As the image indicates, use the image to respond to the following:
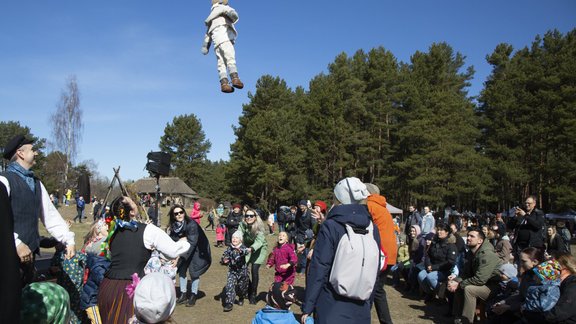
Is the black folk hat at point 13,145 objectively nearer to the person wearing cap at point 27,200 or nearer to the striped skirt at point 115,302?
the person wearing cap at point 27,200

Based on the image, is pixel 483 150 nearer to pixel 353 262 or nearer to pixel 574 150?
pixel 574 150

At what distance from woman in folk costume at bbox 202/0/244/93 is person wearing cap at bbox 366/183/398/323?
2.40m

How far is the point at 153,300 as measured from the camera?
2.47 m

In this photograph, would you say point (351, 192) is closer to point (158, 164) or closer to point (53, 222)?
point (53, 222)

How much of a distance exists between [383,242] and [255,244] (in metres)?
3.30

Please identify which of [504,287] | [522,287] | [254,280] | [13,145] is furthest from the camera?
[254,280]

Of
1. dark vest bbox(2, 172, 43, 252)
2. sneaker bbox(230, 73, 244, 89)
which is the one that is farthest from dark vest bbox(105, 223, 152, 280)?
sneaker bbox(230, 73, 244, 89)

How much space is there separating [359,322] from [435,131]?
111 feet

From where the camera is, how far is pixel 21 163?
3324 mm

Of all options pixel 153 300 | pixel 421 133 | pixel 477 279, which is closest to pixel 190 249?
pixel 477 279

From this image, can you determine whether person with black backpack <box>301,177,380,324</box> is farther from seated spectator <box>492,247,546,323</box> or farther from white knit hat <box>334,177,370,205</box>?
seated spectator <box>492,247,546,323</box>

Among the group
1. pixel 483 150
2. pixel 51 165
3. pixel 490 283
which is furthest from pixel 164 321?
pixel 51 165

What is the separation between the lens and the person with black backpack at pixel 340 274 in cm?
313

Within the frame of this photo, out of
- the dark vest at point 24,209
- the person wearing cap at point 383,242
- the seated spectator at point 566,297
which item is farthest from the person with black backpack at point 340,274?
the seated spectator at point 566,297
